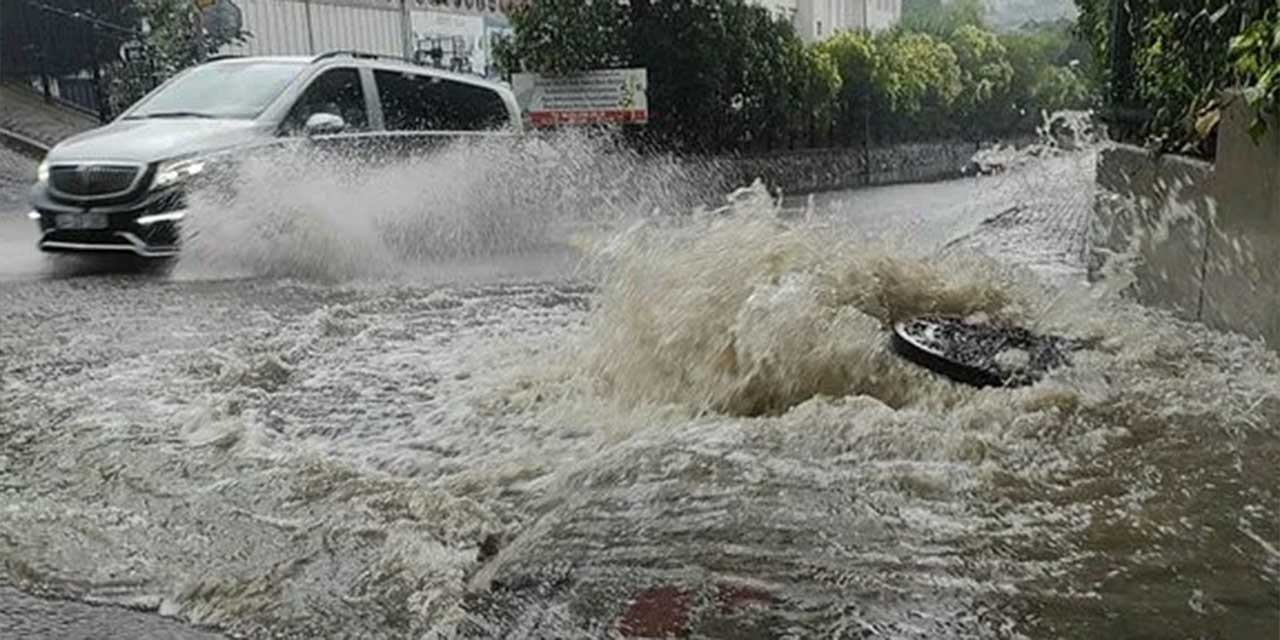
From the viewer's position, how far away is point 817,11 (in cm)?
4619

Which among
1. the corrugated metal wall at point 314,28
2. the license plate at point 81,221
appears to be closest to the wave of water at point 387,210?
the license plate at point 81,221

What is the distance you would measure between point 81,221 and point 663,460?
7.04 metres

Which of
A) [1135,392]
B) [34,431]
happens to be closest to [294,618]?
[34,431]

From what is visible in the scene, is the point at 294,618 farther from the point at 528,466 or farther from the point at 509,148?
the point at 509,148

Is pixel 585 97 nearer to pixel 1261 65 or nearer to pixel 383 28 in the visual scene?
pixel 383 28

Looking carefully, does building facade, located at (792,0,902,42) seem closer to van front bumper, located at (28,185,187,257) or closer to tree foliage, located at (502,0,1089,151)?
tree foliage, located at (502,0,1089,151)

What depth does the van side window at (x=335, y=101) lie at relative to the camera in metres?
10.6

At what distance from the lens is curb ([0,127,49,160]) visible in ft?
59.2

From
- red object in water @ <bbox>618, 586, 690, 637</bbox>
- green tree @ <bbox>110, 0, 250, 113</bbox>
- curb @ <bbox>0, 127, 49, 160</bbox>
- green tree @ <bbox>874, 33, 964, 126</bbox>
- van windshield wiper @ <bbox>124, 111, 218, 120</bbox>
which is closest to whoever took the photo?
red object in water @ <bbox>618, 586, 690, 637</bbox>

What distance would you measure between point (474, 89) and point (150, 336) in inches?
263

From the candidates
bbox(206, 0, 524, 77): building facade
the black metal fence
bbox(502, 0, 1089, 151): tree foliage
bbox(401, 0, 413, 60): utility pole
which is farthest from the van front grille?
bbox(401, 0, 413, 60): utility pole

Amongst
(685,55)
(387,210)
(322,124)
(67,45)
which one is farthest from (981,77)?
(322,124)

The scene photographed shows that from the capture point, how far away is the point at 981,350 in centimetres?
532

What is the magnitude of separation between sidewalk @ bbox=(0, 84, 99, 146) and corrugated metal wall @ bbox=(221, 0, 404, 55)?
9.07 feet
